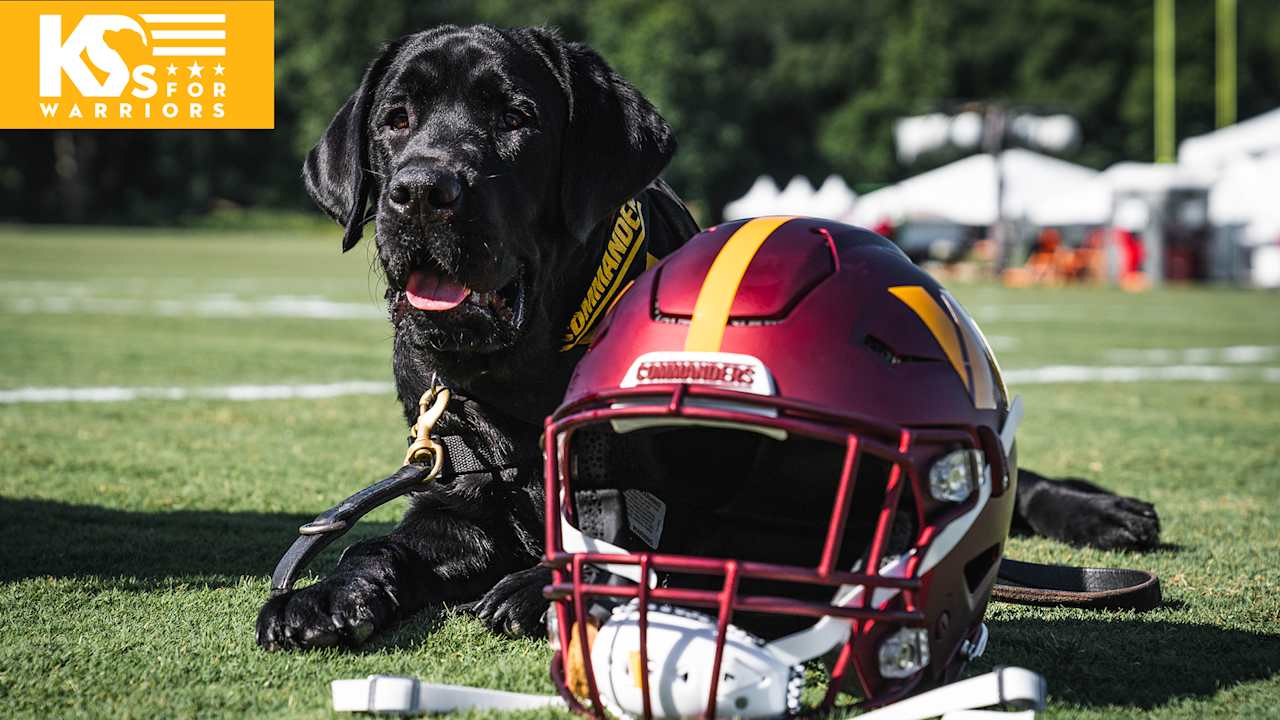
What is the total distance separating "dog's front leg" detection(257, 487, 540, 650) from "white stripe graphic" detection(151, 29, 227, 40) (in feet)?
22.5

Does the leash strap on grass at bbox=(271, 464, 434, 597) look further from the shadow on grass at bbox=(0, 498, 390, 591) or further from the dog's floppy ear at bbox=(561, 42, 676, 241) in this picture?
the dog's floppy ear at bbox=(561, 42, 676, 241)

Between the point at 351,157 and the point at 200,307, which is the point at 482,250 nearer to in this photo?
the point at 351,157

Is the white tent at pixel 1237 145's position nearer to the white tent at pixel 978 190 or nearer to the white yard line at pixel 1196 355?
the white tent at pixel 978 190

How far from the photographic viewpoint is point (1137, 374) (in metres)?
9.80

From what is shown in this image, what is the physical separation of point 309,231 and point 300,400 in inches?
2148

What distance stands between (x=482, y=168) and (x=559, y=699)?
4.07 ft

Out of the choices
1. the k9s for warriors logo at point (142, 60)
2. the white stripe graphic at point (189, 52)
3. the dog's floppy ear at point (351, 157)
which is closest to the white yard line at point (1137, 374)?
the k9s for warriors logo at point (142, 60)

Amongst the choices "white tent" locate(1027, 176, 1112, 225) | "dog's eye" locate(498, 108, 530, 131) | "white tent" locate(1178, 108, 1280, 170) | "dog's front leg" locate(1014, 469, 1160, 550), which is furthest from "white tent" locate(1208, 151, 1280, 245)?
"dog's eye" locate(498, 108, 530, 131)

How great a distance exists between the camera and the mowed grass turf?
2.56 metres

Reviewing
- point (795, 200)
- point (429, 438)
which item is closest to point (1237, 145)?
point (795, 200)

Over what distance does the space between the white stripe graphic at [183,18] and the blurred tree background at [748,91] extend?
2119 inches

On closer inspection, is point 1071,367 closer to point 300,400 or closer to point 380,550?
point 300,400

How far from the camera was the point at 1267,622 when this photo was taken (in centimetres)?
308

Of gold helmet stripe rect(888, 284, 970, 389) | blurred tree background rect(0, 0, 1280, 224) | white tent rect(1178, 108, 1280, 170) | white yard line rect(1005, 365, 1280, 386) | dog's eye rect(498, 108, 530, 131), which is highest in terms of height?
blurred tree background rect(0, 0, 1280, 224)
